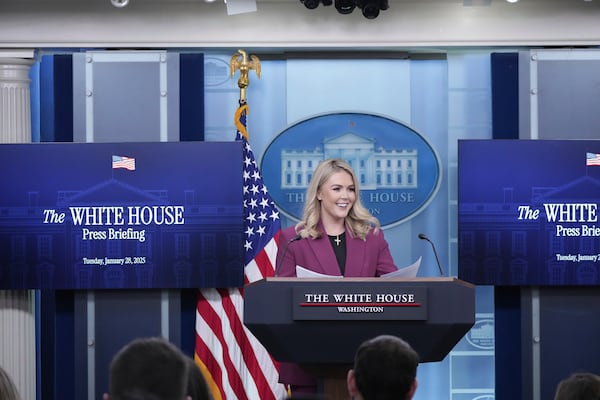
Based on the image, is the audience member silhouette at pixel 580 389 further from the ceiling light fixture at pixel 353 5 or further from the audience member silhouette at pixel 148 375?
the ceiling light fixture at pixel 353 5

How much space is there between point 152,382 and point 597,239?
4561mm

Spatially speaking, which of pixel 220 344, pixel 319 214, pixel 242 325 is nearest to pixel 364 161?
pixel 242 325

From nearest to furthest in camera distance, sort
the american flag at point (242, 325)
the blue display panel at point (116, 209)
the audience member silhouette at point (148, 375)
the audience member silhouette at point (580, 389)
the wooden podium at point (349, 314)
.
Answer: the audience member silhouette at point (148, 375) < the audience member silhouette at point (580, 389) < the wooden podium at point (349, 314) < the blue display panel at point (116, 209) < the american flag at point (242, 325)

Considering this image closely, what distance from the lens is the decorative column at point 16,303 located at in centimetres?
646

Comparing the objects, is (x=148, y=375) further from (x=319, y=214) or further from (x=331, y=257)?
(x=319, y=214)

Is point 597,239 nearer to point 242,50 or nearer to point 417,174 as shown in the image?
point 417,174

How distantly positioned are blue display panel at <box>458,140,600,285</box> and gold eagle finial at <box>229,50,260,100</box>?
1.35m

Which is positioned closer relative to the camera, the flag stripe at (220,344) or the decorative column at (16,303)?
the flag stripe at (220,344)

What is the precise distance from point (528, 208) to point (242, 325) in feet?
6.07

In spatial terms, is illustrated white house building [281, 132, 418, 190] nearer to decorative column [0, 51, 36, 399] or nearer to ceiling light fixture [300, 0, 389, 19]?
ceiling light fixture [300, 0, 389, 19]

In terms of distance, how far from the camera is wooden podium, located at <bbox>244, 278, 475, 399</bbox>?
12.6 ft

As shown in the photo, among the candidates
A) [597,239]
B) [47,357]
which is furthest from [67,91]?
[597,239]

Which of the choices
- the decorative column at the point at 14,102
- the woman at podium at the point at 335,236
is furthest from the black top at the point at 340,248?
the decorative column at the point at 14,102

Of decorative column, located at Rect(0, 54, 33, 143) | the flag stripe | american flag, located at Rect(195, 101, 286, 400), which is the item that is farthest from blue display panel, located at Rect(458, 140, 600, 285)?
decorative column, located at Rect(0, 54, 33, 143)
